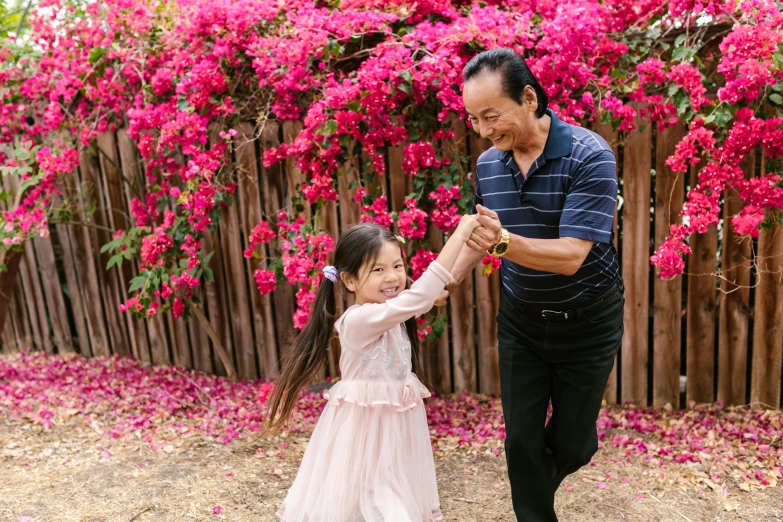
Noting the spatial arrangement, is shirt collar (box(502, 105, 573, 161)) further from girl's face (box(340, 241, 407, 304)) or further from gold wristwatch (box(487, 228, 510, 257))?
girl's face (box(340, 241, 407, 304))

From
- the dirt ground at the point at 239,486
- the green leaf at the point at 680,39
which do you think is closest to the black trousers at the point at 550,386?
the dirt ground at the point at 239,486

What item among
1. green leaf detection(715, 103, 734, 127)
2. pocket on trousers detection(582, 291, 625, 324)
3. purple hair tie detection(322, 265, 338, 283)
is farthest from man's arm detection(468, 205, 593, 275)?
green leaf detection(715, 103, 734, 127)

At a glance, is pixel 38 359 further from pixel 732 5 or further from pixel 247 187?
pixel 732 5

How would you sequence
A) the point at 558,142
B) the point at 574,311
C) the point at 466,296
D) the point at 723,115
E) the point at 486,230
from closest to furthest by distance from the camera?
the point at 486,230 < the point at 558,142 < the point at 574,311 < the point at 723,115 < the point at 466,296

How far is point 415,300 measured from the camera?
2072 millimetres

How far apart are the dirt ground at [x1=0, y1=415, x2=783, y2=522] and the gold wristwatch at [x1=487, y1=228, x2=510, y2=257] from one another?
1479 mm

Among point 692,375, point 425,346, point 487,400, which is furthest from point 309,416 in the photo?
point 692,375

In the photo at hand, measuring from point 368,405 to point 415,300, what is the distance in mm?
483

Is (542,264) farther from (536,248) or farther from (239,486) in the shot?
(239,486)

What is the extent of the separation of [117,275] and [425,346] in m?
2.44

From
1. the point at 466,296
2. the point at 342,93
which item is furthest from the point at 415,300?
the point at 466,296

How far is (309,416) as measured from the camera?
399cm

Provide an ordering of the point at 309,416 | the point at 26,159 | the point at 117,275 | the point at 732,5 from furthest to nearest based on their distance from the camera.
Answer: the point at 117,275 → the point at 26,159 → the point at 309,416 → the point at 732,5

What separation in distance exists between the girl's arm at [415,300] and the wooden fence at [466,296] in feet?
5.45
